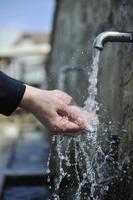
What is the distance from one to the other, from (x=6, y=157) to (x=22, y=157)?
23cm

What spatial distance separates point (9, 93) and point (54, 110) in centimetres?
23

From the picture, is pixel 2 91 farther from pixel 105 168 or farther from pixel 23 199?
pixel 23 199

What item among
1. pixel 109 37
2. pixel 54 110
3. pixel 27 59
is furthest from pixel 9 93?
pixel 27 59

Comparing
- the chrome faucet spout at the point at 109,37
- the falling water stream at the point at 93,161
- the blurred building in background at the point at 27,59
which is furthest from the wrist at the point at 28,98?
the blurred building in background at the point at 27,59

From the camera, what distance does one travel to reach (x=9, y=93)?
2.26 metres

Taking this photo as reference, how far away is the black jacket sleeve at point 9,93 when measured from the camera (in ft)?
7.38

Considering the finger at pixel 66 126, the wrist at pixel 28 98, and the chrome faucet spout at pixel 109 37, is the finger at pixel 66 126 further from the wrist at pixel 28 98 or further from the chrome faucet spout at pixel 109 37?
the chrome faucet spout at pixel 109 37

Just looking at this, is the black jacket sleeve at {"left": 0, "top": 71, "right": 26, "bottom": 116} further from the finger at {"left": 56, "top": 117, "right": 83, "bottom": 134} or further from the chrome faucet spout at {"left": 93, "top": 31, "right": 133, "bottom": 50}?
the chrome faucet spout at {"left": 93, "top": 31, "right": 133, "bottom": 50}

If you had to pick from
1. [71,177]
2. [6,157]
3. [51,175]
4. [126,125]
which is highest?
[126,125]

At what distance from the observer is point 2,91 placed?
2252 millimetres

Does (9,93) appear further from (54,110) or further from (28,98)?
(54,110)

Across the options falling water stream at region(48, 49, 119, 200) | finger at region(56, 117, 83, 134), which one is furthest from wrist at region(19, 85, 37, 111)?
falling water stream at region(48, 49, 119, 200)

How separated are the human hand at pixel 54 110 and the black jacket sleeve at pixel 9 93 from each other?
0.04m

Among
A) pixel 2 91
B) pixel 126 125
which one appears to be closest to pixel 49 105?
pixel 2 91
